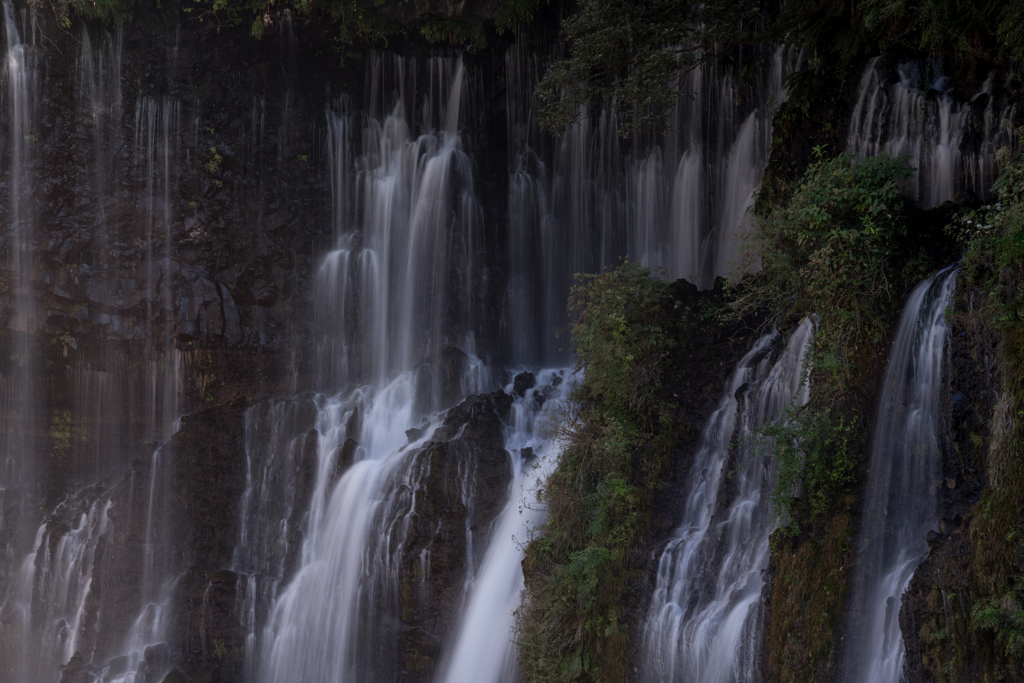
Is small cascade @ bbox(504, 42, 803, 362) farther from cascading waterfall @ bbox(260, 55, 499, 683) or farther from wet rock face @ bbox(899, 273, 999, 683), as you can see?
wet rock face @ bbox(899, 273, 999, 683)

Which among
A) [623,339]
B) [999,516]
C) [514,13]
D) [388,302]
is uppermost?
[514,13]

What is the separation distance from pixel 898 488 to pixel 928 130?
4.99 meters

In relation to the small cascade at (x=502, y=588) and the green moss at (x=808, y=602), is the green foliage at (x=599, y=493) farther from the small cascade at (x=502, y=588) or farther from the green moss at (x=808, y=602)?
the green moss at (x=808, y=602)

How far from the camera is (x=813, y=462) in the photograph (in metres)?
7.26

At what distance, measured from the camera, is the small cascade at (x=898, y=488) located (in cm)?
625

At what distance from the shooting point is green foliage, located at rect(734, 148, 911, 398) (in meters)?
7.61

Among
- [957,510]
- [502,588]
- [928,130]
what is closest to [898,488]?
[957,510]

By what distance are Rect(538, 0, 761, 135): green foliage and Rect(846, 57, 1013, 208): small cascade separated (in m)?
2.40

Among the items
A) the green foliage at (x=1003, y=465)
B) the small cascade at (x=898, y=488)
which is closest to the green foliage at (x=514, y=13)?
the small cascade at (x=898, y=488)

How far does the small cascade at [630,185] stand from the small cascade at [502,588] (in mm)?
4269

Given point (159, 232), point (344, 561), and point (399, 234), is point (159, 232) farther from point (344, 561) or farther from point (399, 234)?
point (344, 561)

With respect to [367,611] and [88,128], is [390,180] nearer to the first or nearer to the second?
[88,128]

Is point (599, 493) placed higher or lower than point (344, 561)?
higher

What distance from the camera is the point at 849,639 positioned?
6.38 meters
